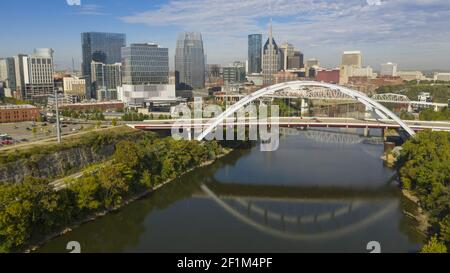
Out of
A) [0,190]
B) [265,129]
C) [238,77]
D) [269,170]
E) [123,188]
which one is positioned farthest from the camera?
[238,77]

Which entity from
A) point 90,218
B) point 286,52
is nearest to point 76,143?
point 90,218

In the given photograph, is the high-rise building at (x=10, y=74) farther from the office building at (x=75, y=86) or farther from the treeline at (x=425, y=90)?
the treeline at (x=425, y=90)

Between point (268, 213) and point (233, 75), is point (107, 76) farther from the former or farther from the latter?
point (268, 213)

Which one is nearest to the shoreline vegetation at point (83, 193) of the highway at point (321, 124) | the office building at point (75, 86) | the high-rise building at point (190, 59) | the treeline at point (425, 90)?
the highway at point (321, 124)

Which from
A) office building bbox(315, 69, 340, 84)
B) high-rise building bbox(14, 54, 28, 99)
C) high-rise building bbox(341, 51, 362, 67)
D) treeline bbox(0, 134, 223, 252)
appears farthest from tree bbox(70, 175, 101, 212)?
high-rise building bbox(341, 51, 362, 67)

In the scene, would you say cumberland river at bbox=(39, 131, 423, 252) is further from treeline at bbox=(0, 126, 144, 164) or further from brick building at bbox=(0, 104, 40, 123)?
brick building at bbox=(0, 104, 40, 123)

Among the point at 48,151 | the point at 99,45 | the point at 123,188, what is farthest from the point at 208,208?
the point at 99,45
